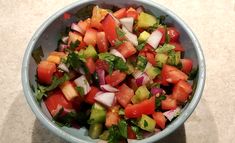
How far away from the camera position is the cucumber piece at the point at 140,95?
71cm

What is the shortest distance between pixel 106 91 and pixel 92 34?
13 cm

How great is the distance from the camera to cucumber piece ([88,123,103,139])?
728 mm

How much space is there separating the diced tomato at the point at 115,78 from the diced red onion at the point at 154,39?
96 mm

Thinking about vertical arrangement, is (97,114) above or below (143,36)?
below

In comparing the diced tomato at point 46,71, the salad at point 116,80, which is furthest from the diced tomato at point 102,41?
the diced tomato at point 46,71

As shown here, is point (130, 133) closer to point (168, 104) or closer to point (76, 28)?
point (168, 104)

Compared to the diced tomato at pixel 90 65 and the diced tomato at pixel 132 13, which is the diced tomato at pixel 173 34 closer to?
the diced tomato at pixel 132 13

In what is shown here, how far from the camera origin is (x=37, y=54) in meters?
0.79

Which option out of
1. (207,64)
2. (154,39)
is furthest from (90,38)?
(207,64)

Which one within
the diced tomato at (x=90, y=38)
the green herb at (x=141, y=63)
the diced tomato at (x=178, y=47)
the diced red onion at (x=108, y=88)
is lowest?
the diced red onion at (x=108, y=88)

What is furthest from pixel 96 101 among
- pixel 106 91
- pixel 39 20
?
pixel 39 20

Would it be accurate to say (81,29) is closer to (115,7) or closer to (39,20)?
(115,7)

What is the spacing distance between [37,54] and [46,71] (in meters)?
0.06

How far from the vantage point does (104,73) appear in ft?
2.42
